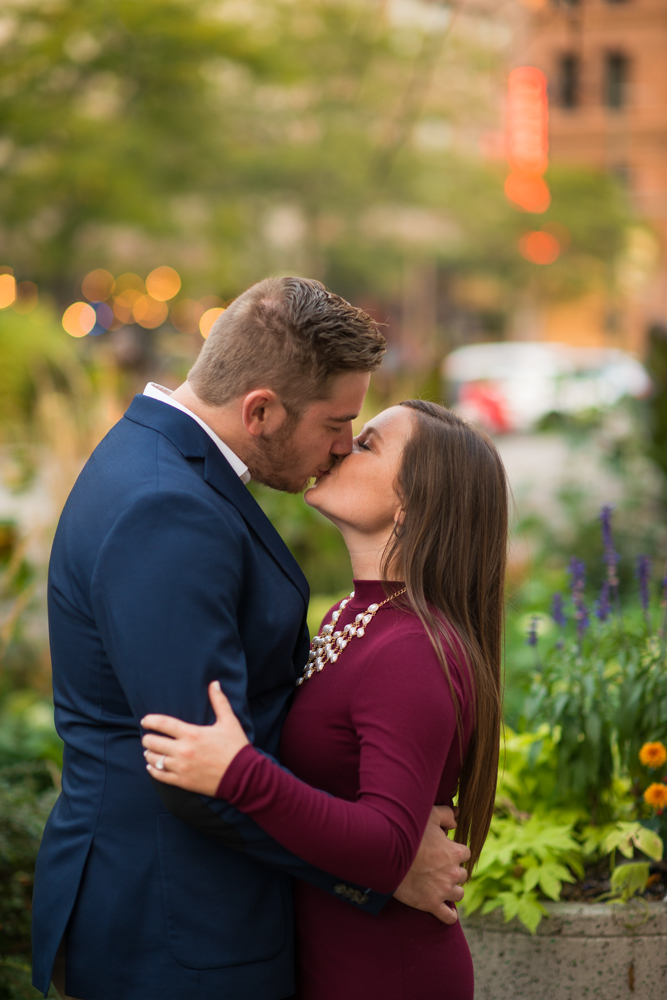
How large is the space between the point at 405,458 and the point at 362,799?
2.21 ft

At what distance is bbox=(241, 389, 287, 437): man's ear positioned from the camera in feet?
5.98

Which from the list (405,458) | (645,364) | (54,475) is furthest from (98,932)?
(645,364)

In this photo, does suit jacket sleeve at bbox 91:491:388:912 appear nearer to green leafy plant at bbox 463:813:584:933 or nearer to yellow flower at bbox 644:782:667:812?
green leafy plant at bbox 463:813:584:933

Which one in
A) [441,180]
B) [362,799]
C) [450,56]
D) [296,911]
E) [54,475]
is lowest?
[296,911]

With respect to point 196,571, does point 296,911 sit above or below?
below

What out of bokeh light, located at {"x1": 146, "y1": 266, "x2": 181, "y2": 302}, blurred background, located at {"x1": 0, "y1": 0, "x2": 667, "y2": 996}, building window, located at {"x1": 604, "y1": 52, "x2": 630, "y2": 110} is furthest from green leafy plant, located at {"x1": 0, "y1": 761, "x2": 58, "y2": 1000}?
building window, located at {"x1": 604, "y1": 52, "x2": 630, "y2": 110}

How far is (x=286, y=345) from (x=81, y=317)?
30551 mm

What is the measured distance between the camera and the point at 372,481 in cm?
198

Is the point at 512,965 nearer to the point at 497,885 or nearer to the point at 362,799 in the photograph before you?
the point at 497,885

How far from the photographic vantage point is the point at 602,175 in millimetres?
35594

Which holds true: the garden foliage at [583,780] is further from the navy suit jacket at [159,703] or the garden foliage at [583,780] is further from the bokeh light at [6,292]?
the bokeh light at [6,292]

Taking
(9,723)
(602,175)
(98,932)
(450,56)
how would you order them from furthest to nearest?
(602,175), (450,56), (9,723), (98,932)

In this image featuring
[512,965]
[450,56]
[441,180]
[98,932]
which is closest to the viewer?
[98,932]

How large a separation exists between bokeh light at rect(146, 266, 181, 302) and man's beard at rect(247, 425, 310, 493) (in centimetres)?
2619
